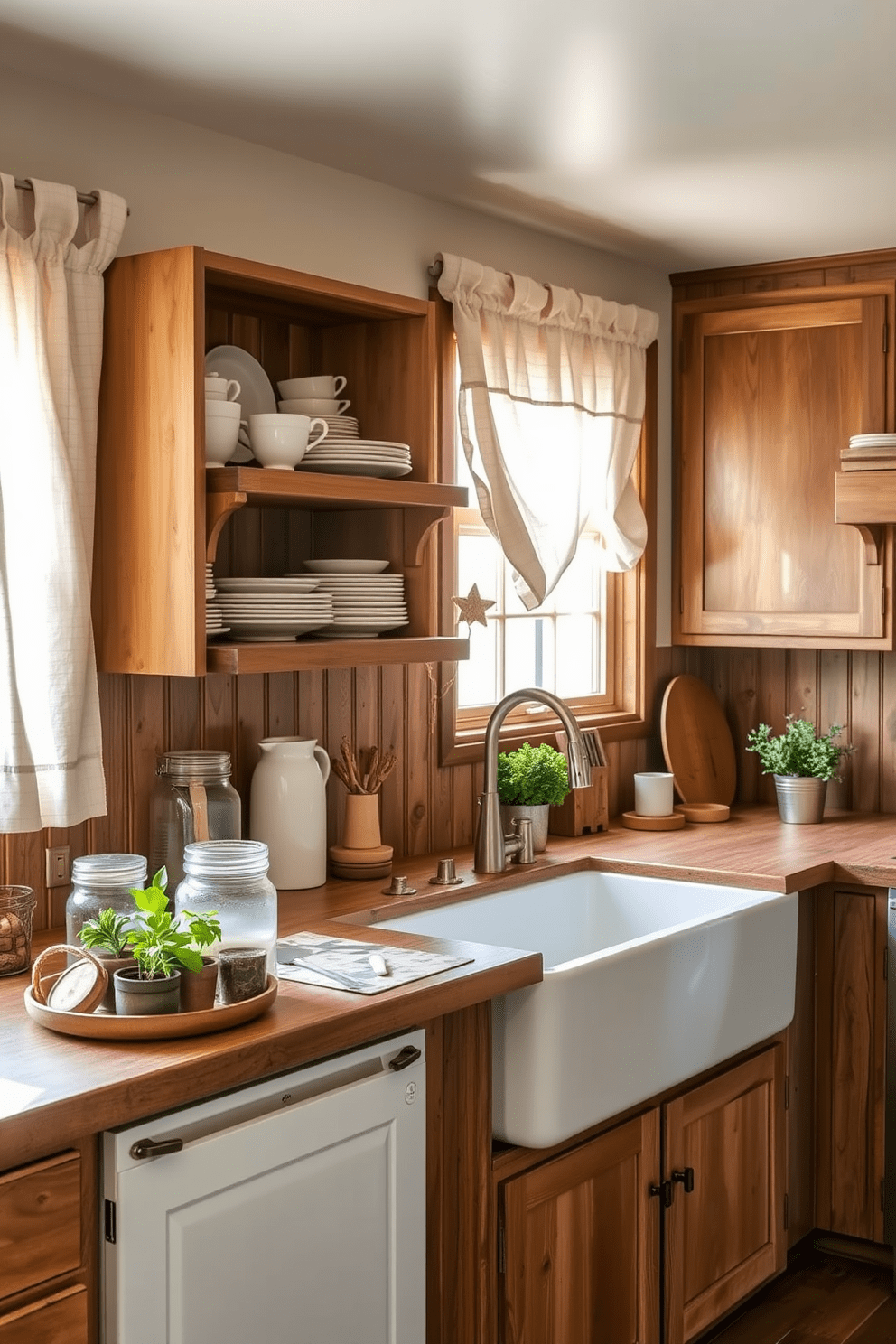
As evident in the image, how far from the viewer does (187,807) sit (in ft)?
8.53

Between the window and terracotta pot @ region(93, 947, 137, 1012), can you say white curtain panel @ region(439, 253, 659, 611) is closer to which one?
the window

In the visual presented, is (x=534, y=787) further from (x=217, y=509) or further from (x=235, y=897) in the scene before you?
(x=235, y=897)

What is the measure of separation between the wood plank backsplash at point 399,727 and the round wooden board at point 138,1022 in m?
0.59

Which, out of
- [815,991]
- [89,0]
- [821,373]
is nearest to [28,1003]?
[89,0]

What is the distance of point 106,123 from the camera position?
8.55 feet

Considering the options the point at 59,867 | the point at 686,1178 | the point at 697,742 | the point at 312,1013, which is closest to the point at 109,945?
the point at 312,1013

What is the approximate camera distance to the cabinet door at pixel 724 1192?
280cm

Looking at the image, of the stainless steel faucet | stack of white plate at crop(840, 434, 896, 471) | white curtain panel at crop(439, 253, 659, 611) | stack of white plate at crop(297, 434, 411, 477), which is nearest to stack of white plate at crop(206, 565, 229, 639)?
stack of white plate at crop(297, 434, 411, 477)

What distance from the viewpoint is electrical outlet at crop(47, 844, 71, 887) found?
253cm

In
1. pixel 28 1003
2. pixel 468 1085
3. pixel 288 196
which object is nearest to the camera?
pixel 28 1003

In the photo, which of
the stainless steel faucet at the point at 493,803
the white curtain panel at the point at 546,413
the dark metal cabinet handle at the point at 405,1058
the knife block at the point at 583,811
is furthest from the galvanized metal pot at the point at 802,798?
the dark metal cabinet handle at the point at 405,1058

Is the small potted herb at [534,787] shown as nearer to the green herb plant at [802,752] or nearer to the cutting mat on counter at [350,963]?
the green herb plant at [802,752]

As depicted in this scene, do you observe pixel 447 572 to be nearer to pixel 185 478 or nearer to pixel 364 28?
pixel 185 478

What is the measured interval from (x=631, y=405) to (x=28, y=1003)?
243 centimetres
